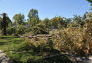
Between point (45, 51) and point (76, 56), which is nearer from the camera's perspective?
point (76, 56)

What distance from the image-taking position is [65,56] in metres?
9.03

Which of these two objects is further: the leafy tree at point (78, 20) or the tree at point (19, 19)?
the tree at point (19, 19)

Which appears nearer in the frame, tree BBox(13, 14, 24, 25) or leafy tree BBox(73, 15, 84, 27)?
leafy tree BBox(73, 15, 84, 27)

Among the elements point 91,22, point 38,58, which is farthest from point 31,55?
point 91,22

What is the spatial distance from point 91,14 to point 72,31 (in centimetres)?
175

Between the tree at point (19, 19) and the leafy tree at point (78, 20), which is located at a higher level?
the tree at point (19, 19)

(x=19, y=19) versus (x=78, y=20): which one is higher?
(x=19, y=19)

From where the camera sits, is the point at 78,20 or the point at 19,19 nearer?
the point at 78,20

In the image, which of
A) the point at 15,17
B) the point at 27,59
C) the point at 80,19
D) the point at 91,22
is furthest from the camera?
the point at 15,17

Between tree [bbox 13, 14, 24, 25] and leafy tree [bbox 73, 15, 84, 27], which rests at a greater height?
tree [bbox 13, 14, 24, 25]

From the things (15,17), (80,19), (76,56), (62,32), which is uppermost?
(15,17)

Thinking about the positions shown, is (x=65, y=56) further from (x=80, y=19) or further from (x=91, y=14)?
(x=80, y=19)

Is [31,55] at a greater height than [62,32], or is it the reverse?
[62,32]

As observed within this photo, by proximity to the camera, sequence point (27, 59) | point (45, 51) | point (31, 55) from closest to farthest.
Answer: point (27, 59) → point (31, 55) → point (45, 51)
